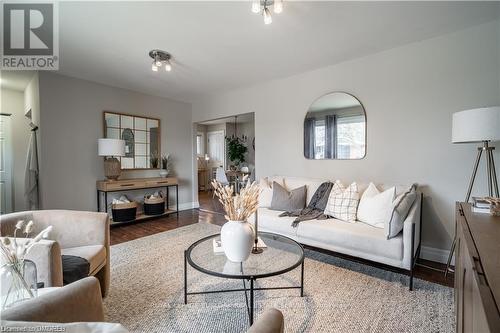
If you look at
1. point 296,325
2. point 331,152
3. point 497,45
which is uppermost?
point 497,45

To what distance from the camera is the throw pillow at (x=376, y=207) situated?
2.40 meters

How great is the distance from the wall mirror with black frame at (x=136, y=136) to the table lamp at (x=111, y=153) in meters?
0.31

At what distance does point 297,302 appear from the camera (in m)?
1.87

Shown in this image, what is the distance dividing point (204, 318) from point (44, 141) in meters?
3.54

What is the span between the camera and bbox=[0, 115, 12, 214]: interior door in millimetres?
4328

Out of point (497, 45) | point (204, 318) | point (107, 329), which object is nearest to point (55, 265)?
point (204, 318)

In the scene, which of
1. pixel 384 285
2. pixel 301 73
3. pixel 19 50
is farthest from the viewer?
pixel 301 73

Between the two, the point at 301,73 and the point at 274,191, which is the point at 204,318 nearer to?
the point at 274,191

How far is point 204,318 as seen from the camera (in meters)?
1.69

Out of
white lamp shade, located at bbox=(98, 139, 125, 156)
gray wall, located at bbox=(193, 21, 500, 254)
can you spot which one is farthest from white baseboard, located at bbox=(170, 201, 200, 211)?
gray wall, located at bbox=(193, 21, 500, 254)

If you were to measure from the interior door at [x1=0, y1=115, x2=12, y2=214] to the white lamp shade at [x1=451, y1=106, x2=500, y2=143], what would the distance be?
21.8 ft

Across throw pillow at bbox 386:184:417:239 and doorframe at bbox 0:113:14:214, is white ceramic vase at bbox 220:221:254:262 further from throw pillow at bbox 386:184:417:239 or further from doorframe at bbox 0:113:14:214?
doorframe at bbox 0:113:14:214

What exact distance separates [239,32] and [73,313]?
101 inches
